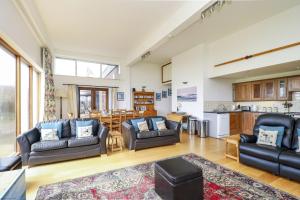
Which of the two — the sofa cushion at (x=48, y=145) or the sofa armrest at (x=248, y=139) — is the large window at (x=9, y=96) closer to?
the sofa cushion at (x=48, y=145)

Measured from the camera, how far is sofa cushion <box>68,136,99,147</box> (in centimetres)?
332

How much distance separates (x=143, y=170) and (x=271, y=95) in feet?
16.9

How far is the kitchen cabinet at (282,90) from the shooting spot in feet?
15.8

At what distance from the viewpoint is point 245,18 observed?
159 inches

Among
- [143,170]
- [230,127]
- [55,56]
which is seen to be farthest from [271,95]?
[55,56]

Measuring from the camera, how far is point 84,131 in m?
3.69

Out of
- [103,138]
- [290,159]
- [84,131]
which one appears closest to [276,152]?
[290,159]

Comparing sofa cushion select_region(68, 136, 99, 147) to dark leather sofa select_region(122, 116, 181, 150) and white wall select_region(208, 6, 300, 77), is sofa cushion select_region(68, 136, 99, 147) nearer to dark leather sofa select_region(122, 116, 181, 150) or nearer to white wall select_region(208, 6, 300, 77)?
dark leather sofa select_region(122, 116, 181, 150)

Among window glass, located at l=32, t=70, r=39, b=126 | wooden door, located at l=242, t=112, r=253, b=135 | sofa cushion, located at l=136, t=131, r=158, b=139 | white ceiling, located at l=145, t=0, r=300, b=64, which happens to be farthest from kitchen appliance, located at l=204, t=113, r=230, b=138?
window glass, located at l=32, t=70, r=39, b=126

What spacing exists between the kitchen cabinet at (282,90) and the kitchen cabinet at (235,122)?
4.52ft

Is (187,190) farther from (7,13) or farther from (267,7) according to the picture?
(267,7)

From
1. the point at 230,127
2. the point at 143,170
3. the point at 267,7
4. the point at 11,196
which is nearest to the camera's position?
the point at 11,196

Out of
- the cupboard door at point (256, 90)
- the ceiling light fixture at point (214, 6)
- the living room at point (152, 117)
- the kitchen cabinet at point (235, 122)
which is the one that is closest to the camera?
the living room at point (152, 117)

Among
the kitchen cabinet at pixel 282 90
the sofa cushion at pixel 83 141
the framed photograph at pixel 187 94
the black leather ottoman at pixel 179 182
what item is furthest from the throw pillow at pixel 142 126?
the kitchen cabinet at pixel 282 90
